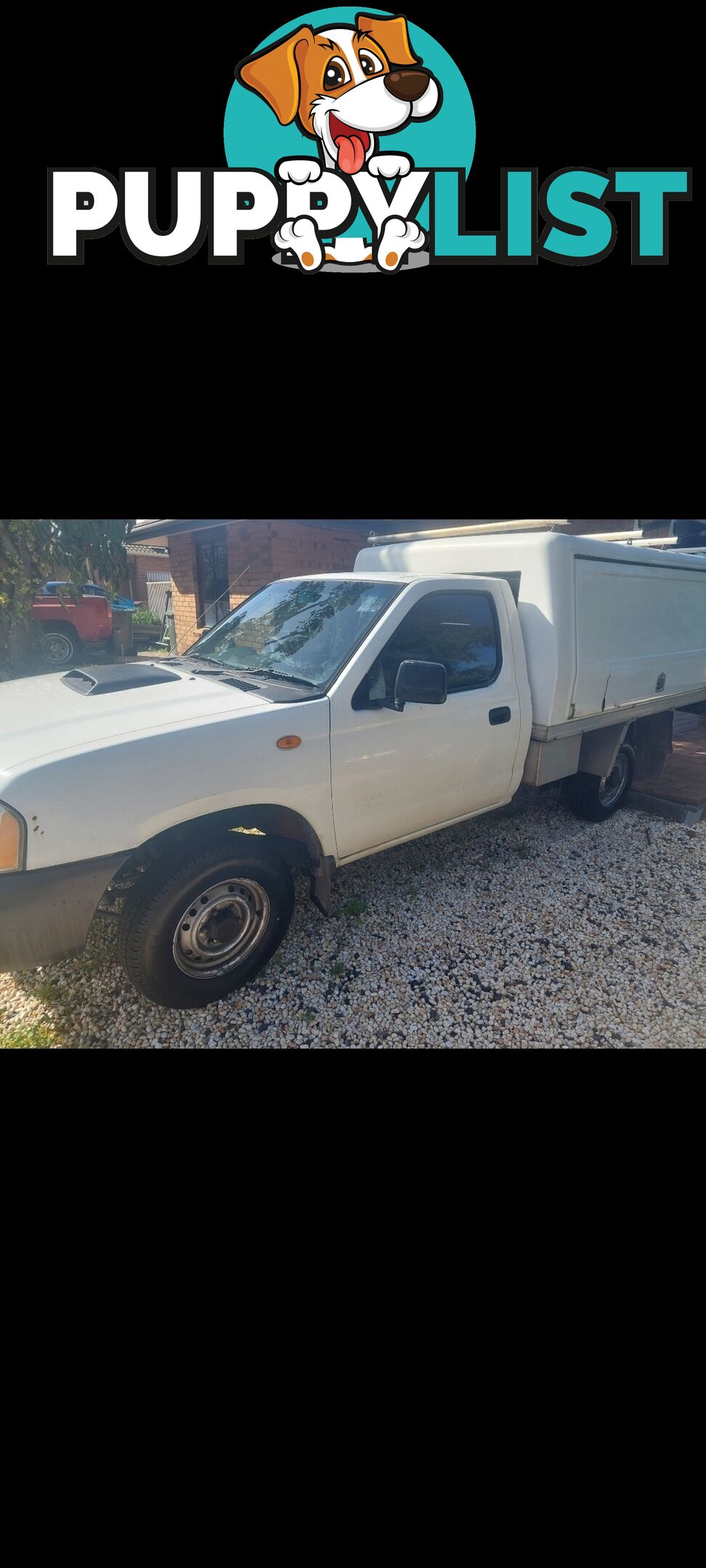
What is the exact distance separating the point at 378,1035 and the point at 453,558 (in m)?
3.21

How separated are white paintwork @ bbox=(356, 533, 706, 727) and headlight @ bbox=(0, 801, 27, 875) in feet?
9.79

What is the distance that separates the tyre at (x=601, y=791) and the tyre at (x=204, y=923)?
3.08 metres

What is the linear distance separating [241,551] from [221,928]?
912 centimetres

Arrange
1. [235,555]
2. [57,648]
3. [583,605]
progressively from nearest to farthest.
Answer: [583,605]
[235,555]
[57,648]

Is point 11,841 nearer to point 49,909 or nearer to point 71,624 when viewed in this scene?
point 49,909

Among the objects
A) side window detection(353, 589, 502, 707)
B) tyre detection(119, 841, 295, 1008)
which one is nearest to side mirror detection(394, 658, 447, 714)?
side window detection(353, 589, 502, 707)

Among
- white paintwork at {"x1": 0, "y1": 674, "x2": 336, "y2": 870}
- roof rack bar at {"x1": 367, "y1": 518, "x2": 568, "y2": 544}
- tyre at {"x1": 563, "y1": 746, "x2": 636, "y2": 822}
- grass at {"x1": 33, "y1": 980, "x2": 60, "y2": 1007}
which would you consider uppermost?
roof rack bar at {"x1": 367, "y1": 518, "x2": 568, "y2": 544}

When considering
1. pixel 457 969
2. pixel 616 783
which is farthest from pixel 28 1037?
pixel 616 783

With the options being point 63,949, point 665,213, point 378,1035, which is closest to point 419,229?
point 665,213

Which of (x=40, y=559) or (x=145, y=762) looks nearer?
(x=145, y=762)

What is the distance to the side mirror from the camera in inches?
125

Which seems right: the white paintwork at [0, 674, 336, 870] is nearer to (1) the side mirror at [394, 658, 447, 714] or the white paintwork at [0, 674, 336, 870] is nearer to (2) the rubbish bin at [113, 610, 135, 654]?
(1) the side mirror at [394, 658, 447, 714]

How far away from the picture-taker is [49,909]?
2564 mm

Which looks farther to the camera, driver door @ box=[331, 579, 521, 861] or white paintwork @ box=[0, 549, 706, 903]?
driver door @ box=[331, 579, 521, 861]
